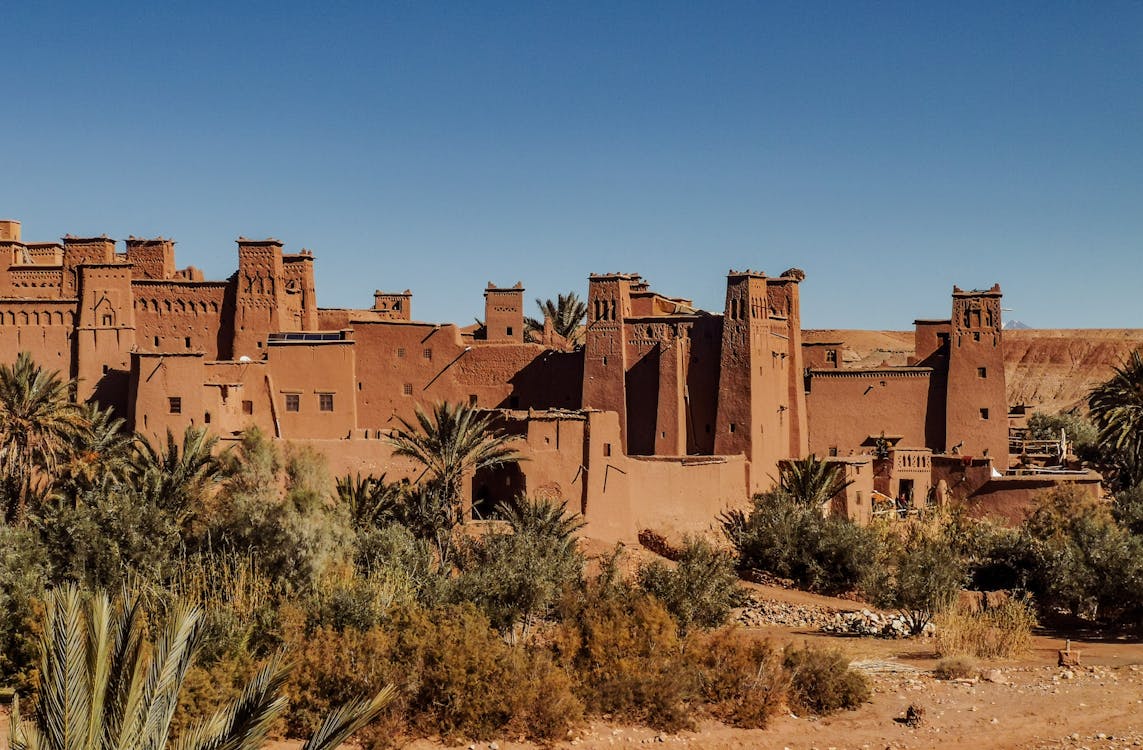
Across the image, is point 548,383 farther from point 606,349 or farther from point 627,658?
point 627,658

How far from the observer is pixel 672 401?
1289 inches

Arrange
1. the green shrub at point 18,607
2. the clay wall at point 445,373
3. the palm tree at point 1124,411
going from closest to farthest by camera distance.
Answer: the green shrub at point 18,607 → the clay wall at point 445,373 → the palm tree at point 1124,411

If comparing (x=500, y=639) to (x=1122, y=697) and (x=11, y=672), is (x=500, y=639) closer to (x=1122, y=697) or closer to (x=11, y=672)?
(x=11, y=672)

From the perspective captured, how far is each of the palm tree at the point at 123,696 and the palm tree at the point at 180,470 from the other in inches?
581

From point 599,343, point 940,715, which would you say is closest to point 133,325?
point 599,343

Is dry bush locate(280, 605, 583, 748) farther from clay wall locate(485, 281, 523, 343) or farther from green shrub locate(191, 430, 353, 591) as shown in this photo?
clay wall locate(485, 281, 523, 343)

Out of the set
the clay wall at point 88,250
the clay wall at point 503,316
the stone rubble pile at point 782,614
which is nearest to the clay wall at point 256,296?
the clay wall at point 88,250

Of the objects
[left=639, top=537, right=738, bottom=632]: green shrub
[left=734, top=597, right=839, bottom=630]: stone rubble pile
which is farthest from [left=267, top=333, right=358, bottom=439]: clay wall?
[left=734, top=597, right=839, bottom=630]: stone rubble pile

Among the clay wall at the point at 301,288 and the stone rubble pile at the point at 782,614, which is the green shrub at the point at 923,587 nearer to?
the stone rubble pile at the point at 782,614

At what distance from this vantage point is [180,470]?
24.0m

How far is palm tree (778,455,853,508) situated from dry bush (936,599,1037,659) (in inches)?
316

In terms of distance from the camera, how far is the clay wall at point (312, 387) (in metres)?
30.9

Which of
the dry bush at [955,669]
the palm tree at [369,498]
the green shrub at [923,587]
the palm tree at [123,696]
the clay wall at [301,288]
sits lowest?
the dry bush at [955,669]

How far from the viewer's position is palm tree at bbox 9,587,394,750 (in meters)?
8.41
